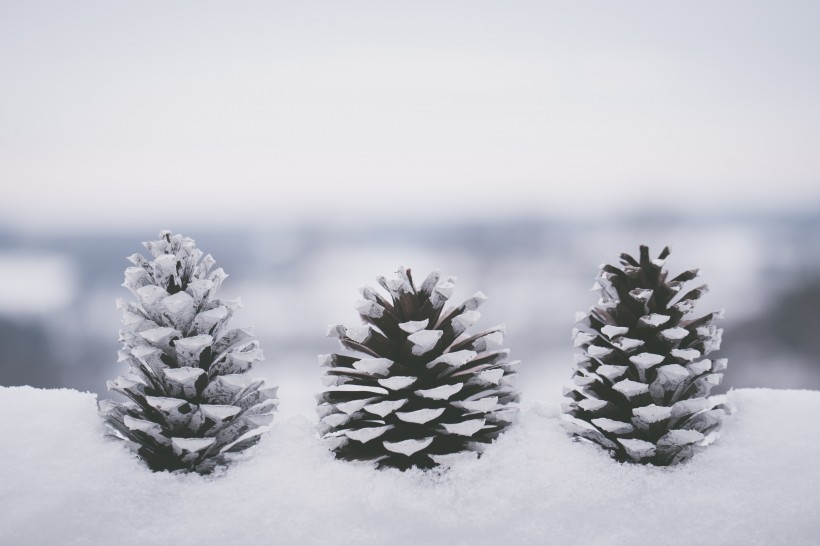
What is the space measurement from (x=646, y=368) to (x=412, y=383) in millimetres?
489

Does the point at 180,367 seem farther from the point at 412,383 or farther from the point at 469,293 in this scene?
the point at 469,293

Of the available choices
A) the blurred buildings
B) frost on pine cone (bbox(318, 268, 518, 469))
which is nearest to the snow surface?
frost on pine cone (bbox(318, 268, 518, 469))

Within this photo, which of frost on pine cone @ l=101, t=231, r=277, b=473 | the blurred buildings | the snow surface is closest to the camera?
the snow surface

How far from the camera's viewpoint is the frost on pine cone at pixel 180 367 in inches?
49.3

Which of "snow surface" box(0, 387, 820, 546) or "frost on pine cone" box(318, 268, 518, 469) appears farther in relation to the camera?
"frost on pine cone" box(318, 268, 518, 469)

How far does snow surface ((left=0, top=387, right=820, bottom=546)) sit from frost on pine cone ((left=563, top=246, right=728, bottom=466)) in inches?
2.5

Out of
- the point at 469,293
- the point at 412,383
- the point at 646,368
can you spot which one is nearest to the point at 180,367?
the point at 412,383

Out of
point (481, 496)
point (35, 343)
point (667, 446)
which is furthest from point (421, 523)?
point (35, 343)

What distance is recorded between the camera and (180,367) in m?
1.27

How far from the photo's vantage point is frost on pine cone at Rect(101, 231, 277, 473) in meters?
1.25

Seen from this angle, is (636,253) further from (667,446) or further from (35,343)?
(35,343)

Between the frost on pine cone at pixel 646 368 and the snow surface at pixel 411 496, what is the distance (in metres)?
0.06

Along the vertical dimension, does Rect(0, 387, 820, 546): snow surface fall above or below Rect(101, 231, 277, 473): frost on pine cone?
below

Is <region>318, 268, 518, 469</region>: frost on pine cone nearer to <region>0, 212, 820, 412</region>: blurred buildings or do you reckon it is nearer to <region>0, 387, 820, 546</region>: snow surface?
<region>0, 387, 820, 546</region>: snow surface
